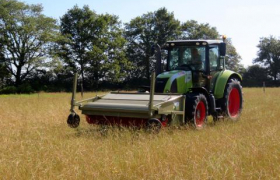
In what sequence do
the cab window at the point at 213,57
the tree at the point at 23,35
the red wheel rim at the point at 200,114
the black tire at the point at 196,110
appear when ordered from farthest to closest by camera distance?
the tree at the point at 23,35 → the cab window at the point at 213,57 → the red wheel rim at the point at 200,114 → the black tire at the point at 196,110

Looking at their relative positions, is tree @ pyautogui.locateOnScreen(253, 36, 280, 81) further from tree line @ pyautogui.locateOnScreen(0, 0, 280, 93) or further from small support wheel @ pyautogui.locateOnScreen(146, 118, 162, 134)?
small support wheel @ pyautogui.locateOnScreen(146, 118, 162, 134)

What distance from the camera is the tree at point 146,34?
4266 cm

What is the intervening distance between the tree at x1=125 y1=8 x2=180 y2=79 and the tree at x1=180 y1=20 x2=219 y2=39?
243 centimetres

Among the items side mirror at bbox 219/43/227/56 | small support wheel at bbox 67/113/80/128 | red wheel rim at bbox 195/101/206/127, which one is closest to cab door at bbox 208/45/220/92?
side mirror at bbox 219/43/227/56

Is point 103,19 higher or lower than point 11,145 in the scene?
higher

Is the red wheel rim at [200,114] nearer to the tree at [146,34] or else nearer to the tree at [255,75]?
the tree at [146,34]

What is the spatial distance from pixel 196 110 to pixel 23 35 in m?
32.1

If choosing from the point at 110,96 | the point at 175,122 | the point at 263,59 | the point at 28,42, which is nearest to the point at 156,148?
the point at 175,122

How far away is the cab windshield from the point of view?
8.75m

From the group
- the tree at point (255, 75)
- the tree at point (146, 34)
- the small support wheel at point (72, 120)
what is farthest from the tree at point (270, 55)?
the small support wheel at point (72, 120)

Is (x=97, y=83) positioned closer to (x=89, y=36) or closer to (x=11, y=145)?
(x=89, y=36)

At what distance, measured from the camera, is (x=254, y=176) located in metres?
3.88

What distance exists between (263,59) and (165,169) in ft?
178

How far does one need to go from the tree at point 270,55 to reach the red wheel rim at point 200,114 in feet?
154
